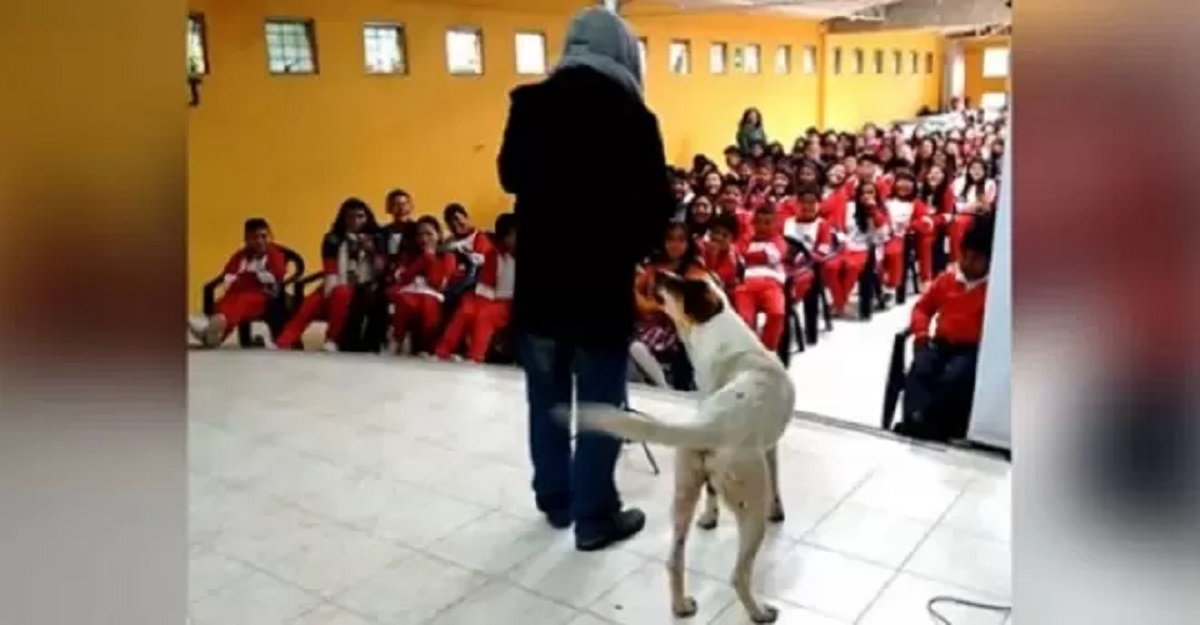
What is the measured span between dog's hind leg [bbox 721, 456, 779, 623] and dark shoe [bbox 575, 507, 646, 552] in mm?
442

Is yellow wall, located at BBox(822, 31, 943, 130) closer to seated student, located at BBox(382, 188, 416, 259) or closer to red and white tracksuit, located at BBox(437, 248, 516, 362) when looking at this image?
seated student, located at BBox(382, 188, 416, 259)

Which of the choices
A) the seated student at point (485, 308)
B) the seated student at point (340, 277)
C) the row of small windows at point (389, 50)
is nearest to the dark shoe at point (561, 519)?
the seated student at point (485, 308)

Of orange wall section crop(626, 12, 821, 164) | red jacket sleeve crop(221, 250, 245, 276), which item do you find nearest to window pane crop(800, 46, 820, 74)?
orange wall section crop(626, 12, 821, 164)

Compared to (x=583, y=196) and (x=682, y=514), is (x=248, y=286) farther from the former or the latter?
(x=682, y=514)

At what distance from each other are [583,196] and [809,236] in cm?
363

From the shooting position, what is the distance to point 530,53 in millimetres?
7621

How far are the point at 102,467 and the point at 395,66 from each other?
6327mm

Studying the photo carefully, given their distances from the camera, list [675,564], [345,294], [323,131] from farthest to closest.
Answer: [323,131]
[345,294]
[675,564]

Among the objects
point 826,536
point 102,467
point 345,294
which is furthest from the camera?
point 345,294

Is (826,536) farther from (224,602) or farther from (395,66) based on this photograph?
(395,66)

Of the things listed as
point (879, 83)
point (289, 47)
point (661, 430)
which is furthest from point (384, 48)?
point (879, 83)

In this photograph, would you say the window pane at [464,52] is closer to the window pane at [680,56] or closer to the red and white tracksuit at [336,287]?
the red and white tracksuit at [336,287]

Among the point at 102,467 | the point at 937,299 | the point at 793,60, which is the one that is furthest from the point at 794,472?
the point at 793,60

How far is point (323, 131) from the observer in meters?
6.29
